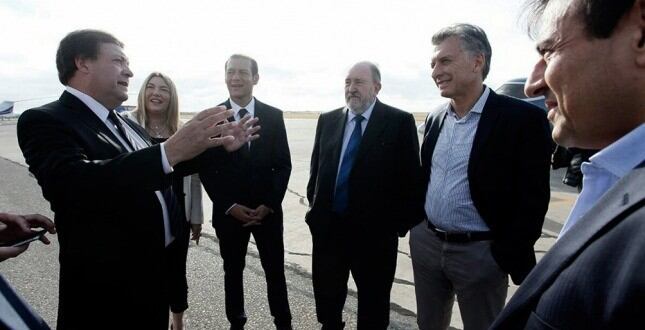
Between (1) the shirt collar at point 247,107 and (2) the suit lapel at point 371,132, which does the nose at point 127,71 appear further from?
(2) the suit lapel at point 371,132

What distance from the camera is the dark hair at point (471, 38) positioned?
2.38m

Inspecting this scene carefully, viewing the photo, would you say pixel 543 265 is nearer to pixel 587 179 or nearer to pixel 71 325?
pixel 587 179

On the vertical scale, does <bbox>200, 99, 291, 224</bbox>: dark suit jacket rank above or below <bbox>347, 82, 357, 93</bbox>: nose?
below

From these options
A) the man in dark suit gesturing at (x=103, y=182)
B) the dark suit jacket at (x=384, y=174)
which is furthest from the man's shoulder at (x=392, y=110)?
the man in dark suit gesturing at (x=103, y=182)

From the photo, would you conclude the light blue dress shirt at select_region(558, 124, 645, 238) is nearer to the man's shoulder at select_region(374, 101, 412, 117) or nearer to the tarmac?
the tarmac

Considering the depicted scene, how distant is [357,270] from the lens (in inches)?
114

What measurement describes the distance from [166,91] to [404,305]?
2.70m

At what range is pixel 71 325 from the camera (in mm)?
1980

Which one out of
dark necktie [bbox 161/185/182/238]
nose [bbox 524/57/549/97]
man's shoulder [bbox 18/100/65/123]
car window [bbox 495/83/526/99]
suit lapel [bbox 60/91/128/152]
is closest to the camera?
nose [bbox 524/57/549/97]

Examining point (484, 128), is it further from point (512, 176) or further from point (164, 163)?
point (164, 163)

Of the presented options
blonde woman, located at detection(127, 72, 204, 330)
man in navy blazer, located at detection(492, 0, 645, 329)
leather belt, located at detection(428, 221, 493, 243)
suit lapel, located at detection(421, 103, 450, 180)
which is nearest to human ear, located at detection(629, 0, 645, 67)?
man in navy blazer, located at detection(492, 0, 645, 329)

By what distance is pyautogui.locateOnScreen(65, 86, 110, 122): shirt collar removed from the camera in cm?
206

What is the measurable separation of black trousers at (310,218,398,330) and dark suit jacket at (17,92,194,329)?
3.90 feet

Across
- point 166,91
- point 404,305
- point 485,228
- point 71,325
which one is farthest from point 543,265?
point 166,91
